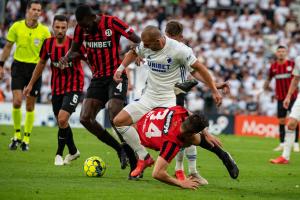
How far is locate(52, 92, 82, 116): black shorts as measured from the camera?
41.4 ft

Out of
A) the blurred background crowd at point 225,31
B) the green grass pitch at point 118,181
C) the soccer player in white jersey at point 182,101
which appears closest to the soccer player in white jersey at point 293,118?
the green grass pitch at point 118,181

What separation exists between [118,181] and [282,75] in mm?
9870

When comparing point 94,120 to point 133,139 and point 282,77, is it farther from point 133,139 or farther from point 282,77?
point 282,77

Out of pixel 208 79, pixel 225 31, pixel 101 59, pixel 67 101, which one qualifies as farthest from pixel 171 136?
pixel 225 31

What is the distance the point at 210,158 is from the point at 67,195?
708 centimetres

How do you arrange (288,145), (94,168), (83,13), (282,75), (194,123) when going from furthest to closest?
(282,75), (288,145), (83,13), (94,168), (194,123)

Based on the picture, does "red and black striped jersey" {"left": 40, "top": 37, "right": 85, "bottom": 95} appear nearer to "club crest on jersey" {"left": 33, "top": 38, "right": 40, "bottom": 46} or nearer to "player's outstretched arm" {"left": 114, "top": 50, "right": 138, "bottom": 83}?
"player's outstretched arm" {"left": 114, "top": 50, "right": 138, "bottom": 83}

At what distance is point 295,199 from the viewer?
9.39 meters

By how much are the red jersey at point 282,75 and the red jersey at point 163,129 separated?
373 inches

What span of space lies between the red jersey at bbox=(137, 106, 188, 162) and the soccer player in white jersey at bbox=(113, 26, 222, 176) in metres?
0.13

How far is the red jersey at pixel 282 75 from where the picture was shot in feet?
63.5

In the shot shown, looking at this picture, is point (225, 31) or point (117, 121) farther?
point (225, 31)

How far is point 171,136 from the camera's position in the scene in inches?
384

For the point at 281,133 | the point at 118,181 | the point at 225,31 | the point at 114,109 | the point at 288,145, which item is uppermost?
the point at 225,31
